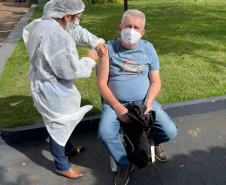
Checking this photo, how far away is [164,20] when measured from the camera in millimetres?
9164

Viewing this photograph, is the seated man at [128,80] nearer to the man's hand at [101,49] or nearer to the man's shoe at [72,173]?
the man's hand at [101,49]

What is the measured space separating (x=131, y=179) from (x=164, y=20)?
7373mm

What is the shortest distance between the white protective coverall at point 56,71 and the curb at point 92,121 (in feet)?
2.92

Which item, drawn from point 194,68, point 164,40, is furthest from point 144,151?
point 164,40

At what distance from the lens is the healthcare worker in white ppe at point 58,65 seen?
221 cm

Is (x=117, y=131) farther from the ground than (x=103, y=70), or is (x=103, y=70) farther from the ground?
(x=103, y=70)

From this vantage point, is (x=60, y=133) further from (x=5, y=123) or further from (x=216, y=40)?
(x=216, y=40)

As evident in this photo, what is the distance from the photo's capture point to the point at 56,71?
2.28 meters

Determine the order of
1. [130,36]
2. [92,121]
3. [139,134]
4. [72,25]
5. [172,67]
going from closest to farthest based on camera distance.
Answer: [72,25]
[139,134]
[130,36]
[92,121]
[172,67]

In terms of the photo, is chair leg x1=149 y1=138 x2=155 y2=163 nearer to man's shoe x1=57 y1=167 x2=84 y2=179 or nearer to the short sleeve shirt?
the short sleeve shirt

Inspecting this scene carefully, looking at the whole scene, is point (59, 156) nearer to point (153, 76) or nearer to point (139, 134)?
point (139, 134)

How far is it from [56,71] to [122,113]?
0.81m

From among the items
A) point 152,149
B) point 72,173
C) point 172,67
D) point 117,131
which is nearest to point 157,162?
point 152,149

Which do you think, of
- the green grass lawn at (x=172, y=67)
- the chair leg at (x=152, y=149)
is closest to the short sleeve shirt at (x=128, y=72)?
the chair leg at (x=152, y=149)
